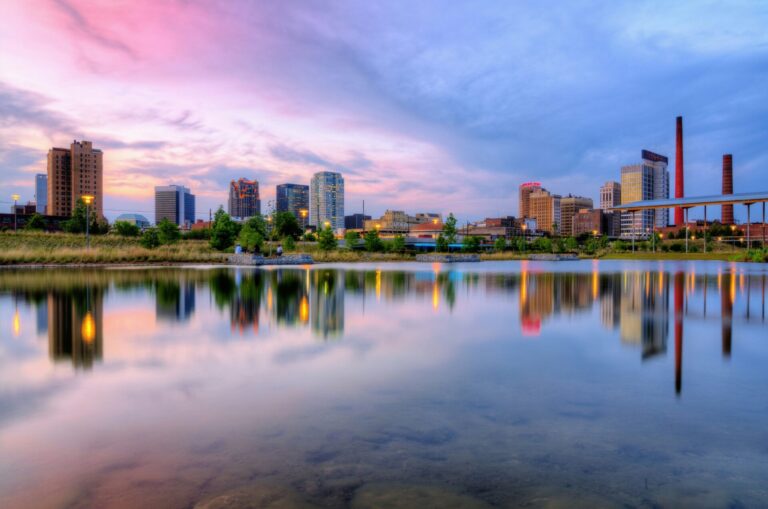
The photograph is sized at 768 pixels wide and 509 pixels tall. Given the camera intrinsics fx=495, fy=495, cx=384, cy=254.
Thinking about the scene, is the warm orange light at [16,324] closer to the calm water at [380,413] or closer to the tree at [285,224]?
the calm water at [380,413]

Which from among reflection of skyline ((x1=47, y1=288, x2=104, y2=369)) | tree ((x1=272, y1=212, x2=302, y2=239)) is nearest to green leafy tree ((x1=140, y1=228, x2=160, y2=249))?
tree ((x1=272, y1=212, x2=302, y2=239))

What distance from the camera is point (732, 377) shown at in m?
8.59

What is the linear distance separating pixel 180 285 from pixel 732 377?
24202mm

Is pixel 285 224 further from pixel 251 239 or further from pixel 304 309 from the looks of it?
pixel 304 309

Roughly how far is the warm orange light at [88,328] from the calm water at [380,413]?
120 mm

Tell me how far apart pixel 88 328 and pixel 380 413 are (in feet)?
32.9

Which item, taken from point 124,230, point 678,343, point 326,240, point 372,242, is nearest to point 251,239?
point 326,240

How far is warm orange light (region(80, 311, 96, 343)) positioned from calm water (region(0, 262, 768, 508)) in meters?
0.12

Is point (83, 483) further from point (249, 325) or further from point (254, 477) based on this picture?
point (249, 325)

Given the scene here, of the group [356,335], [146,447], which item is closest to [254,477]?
[146,447]

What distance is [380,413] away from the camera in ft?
21.7

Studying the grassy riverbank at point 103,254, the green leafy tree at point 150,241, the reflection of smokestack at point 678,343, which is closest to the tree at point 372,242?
the grassy riverbank at point 103,254

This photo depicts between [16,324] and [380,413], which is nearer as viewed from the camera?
[380,413]

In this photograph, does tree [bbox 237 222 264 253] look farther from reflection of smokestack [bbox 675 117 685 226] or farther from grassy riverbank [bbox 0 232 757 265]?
reflection of smokestack [bbox 675 117 685 226]
